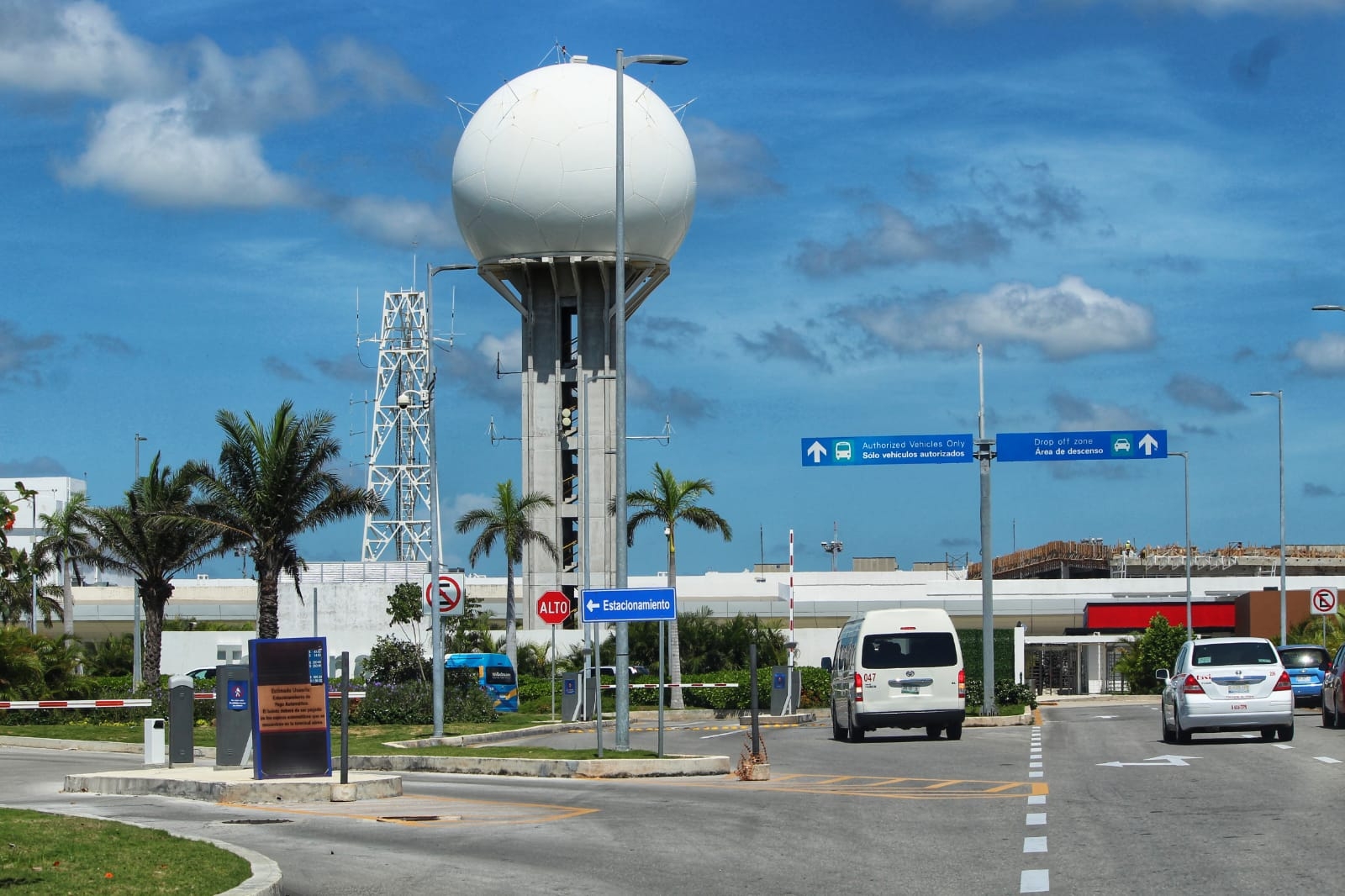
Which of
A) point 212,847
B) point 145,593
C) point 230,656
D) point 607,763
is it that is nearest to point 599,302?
point 230,656

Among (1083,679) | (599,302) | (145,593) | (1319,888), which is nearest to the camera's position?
(1319,888)

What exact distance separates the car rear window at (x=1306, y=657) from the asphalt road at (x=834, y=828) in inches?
678

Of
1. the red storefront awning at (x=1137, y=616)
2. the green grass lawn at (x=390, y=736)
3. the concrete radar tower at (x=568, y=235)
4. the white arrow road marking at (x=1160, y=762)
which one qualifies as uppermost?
the concrete radar tower at (x=568, y=235)

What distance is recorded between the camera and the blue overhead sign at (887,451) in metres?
41.3

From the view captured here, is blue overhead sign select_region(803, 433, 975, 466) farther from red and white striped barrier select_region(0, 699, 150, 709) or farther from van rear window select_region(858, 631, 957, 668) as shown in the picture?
red and white striped barrier select_region(0, 699, 150, 709)

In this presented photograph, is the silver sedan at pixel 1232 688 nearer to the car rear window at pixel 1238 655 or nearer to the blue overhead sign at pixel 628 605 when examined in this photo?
the car rear window at pixel 1238 655

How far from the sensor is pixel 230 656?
57.8 meters

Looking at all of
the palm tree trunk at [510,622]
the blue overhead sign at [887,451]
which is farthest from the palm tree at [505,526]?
the blue overhead sign at [887,451]

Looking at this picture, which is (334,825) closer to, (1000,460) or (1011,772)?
(1011,772)

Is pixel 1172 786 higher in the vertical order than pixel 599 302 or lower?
lower

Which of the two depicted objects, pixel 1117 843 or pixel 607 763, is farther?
pixel 607 763

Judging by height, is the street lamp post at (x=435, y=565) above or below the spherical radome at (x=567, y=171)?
below

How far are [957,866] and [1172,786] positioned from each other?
22.9ft

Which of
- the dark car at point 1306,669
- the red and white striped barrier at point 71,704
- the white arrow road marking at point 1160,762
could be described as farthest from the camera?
the dark car at point 1306,669
